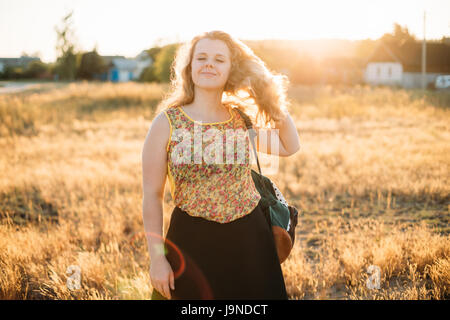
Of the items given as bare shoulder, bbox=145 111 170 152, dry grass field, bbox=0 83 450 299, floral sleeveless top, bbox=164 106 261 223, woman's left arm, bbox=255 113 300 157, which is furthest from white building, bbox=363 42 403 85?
bare shoulder, bbox=145 111 170 152

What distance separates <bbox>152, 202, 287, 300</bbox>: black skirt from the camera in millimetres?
1812

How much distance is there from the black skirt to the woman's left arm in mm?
479

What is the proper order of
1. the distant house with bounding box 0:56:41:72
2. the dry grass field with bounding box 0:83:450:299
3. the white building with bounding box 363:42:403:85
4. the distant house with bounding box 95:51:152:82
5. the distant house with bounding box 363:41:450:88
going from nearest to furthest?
the dry grass field with bounding box 0:83:450:299
the distant house with bounding box 0:56:41:72
the distant house with bounding box 363:41:450:88
the white building with bounding box 363:42:403:85
the distant house with bounding box 95:51:152:82

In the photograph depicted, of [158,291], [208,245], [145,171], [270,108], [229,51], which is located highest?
[229,51]

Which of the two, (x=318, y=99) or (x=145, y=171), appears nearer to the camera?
(x=145, y=171)

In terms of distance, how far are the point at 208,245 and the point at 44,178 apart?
6.40 metres

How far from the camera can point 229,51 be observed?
1.98 metres

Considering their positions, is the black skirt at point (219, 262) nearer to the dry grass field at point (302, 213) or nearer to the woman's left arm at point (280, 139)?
the woman's left arm at point (280, 139)

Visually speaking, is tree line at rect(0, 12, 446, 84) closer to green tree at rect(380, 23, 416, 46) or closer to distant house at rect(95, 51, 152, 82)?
green tree at rect(380, 23, 416, 46)

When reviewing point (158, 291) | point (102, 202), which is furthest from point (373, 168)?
point (158, 291)

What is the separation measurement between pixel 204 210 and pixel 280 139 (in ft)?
2.08

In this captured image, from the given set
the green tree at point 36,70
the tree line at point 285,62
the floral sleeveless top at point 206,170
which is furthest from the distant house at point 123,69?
the floral sleeveless top at point 206,170

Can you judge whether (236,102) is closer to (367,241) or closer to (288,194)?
(367,241)

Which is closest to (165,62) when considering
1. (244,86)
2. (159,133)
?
(244,86)
